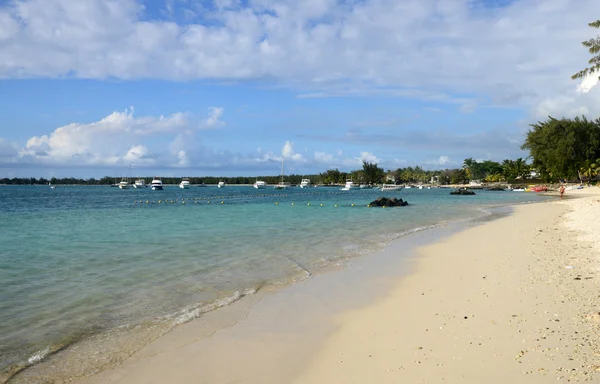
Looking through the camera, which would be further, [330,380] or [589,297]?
[589,297]

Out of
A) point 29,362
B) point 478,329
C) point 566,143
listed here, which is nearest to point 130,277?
point 29,362

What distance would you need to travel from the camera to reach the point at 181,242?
68.8ft

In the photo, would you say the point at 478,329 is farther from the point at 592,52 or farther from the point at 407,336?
the point at 592,52

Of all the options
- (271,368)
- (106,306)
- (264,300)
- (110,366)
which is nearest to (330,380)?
(271,368)

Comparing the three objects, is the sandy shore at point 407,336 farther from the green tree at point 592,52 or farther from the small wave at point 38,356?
the green tree at point 592,52

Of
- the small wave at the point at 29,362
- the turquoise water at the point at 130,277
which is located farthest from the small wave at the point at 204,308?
the small wave at the point at 29,362

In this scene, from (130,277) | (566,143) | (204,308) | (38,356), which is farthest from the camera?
(566,143)

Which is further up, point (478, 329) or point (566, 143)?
point (566, 143)

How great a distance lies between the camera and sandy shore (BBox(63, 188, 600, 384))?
5.68 meters

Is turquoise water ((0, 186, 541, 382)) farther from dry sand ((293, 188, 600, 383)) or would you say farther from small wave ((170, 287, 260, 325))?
dry sand ((293, 188, 600, 383))

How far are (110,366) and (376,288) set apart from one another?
6.56 meters

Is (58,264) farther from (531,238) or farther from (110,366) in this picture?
(531,238)

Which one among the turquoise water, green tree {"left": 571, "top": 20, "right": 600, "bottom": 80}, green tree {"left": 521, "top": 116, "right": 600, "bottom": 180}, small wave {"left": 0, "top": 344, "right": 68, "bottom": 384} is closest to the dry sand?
the turquoise water

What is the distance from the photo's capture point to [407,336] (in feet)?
23.1
